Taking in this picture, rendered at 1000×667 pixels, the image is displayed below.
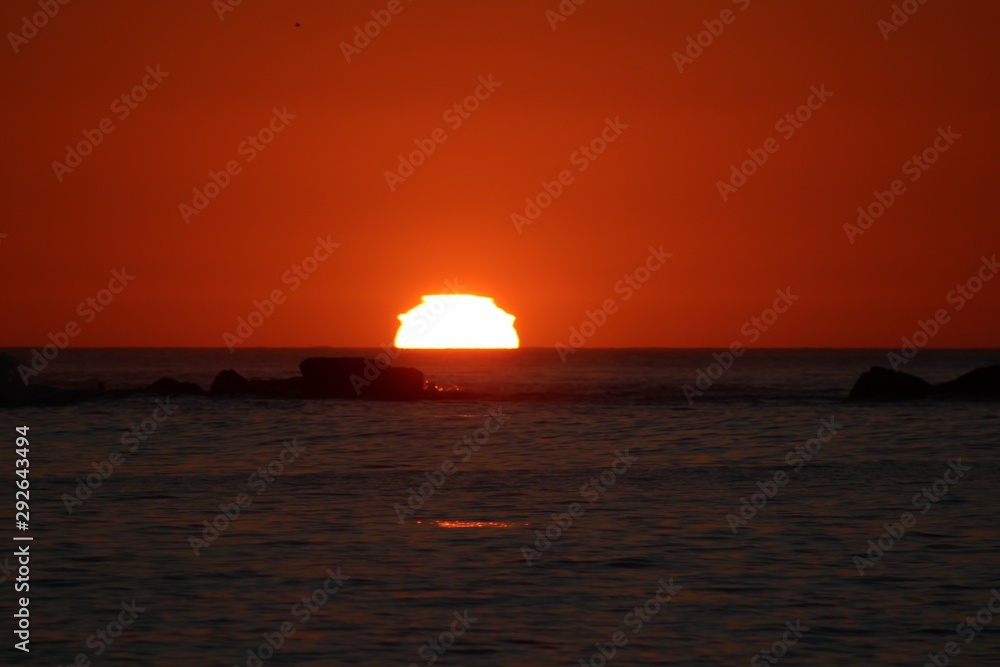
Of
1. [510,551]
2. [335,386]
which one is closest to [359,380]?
[335,386]

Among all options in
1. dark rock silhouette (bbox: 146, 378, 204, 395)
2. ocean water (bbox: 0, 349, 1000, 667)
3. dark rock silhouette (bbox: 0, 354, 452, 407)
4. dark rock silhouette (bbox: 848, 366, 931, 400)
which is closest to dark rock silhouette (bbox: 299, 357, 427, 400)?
dark rock silhouette (bbox: 0, 354, 452, 407)

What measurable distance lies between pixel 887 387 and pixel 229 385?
37972mm

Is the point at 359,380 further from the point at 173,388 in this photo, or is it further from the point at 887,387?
the point at 887,387

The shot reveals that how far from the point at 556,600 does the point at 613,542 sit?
463cm

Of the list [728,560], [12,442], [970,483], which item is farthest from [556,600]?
[12,442]

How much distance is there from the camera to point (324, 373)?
7381 centimetres

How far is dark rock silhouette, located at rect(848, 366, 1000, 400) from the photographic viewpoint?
66.6m

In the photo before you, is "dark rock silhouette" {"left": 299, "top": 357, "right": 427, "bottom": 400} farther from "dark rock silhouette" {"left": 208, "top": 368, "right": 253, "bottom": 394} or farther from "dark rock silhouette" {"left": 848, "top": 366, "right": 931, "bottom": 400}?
"dark rock silhouette" {"left": 848, "top": 366, "right": 931, "bottom": 400}

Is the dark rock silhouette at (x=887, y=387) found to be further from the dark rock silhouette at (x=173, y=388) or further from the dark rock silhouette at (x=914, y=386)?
the dark rock silhouette at (x=173, y=388)

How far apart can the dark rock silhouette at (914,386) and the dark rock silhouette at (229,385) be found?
115 ft

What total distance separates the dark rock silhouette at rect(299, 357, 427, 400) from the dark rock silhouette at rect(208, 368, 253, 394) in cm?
365

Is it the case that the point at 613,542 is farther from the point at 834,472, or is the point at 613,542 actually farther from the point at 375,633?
the point at 834,472

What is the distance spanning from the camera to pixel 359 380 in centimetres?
7375

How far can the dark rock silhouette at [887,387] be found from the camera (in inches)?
2628
